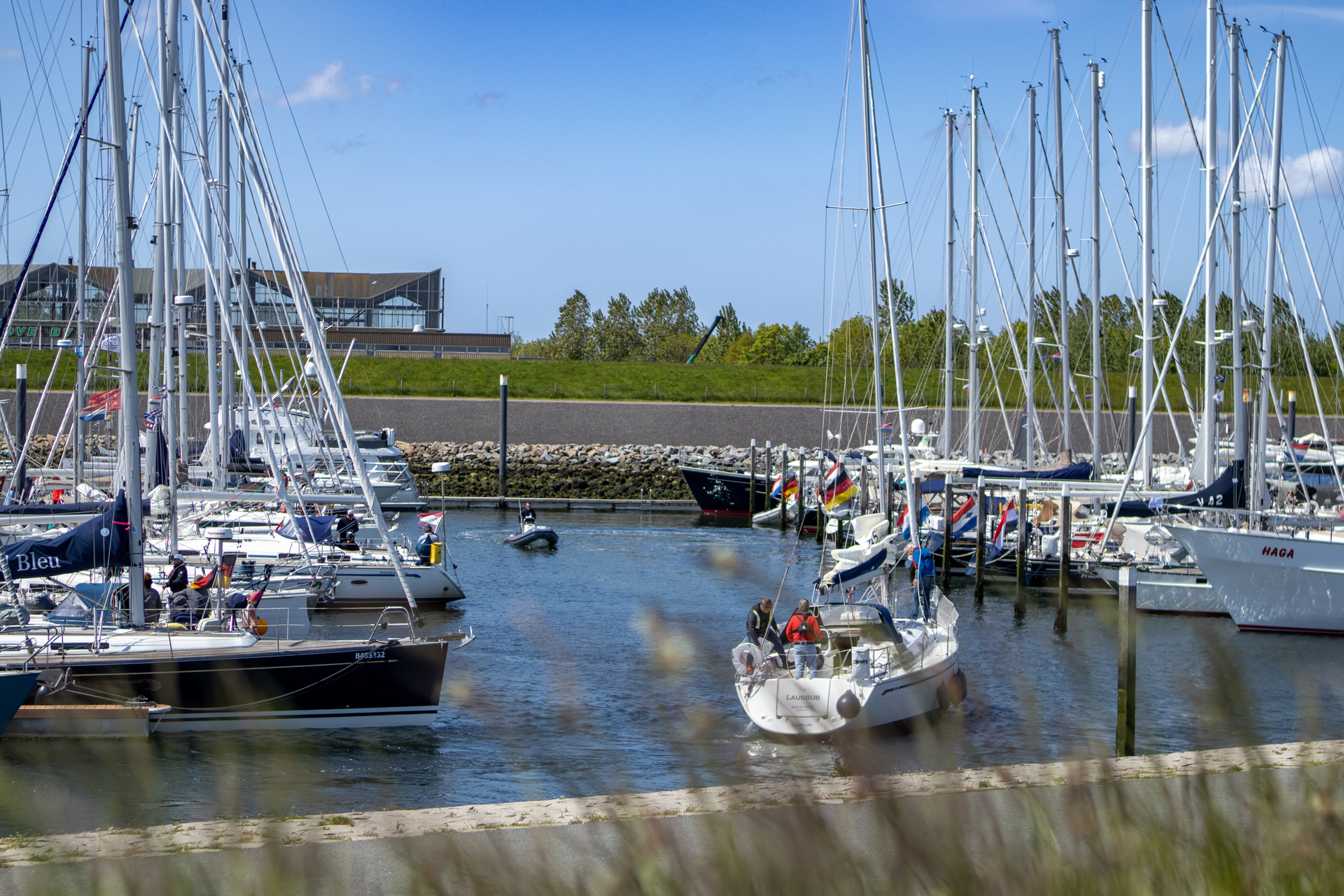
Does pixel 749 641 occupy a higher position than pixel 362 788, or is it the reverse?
pixel 749 641

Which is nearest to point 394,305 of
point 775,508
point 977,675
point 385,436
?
point 385,436

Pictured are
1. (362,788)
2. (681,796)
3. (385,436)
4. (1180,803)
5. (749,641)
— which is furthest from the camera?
(385,436)

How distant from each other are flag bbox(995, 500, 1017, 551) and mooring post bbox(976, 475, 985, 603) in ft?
6.42

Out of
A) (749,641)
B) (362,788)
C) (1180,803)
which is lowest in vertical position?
(362,788)

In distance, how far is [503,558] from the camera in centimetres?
3631

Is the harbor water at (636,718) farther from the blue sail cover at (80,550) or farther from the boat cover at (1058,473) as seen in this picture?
the boat cover at (1058,473)

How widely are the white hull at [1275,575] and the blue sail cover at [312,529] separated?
17.3 meters

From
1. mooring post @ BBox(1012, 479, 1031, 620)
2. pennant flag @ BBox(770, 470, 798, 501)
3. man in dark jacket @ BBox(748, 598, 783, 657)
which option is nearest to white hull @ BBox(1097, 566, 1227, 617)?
mooring post @ BBox(1012, 479, 1031, 620)

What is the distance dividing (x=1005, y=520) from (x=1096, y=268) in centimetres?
912

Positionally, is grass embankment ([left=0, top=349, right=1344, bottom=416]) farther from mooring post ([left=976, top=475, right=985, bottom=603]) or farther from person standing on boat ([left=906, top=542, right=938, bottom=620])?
person standing on boat ([left=906, top=542, right=938, bottom=620])

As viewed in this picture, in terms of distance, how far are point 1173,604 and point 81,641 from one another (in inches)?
840

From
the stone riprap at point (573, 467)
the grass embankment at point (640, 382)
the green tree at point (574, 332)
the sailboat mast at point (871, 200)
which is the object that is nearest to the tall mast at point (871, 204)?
the sailboat mast at point (871, 200)

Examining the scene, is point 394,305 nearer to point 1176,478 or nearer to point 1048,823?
point 1176,478

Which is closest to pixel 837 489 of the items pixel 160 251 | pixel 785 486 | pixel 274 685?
pixel 785 486
